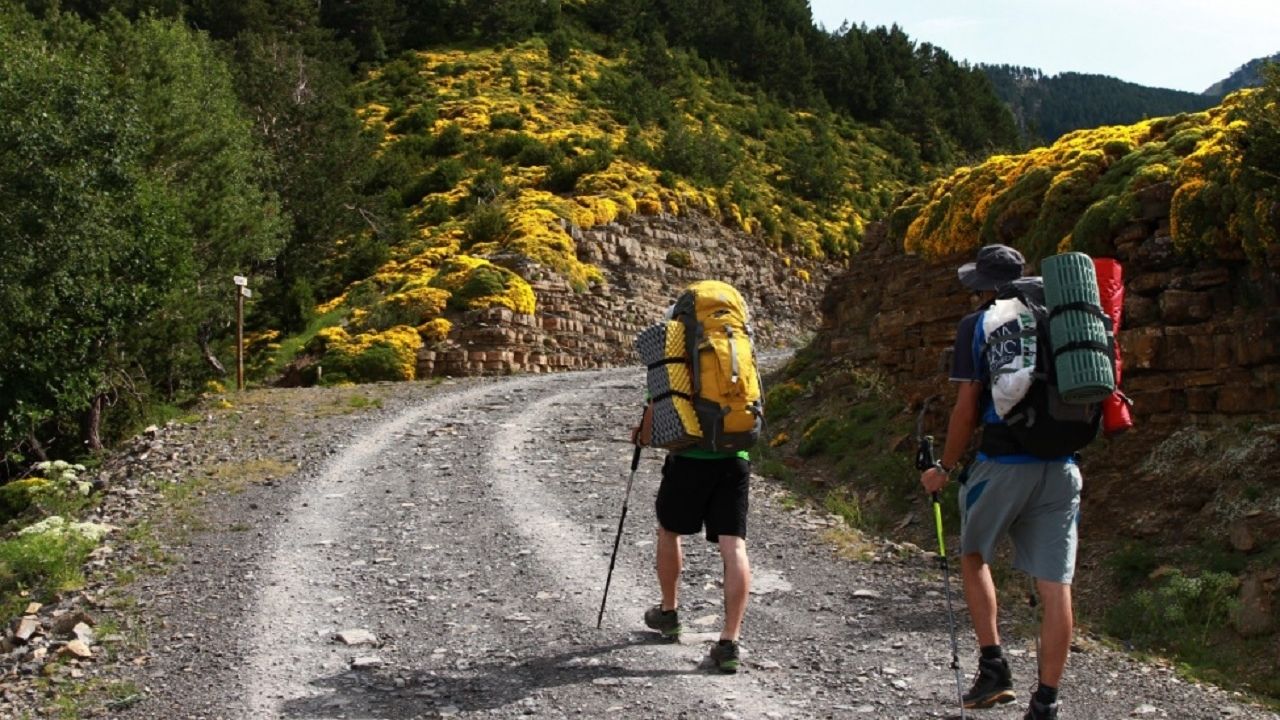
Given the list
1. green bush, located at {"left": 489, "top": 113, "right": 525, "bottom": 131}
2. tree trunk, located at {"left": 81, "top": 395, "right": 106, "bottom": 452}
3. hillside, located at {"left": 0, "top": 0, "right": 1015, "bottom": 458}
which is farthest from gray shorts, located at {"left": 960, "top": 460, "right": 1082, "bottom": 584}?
green bush, located at {"left": 489, "top": 113, "right": 525, "bottom": 131}

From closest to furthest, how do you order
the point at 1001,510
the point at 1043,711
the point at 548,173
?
the point at 1043,711
the point at 1001,510
the point at 548,173

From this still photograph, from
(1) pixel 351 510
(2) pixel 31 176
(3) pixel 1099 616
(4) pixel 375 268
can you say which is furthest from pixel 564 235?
(3) pixel 1099 616

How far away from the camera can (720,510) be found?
19.8ft

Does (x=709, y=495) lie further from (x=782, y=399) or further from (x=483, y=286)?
(x=483, y=286)

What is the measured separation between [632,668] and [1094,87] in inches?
7228

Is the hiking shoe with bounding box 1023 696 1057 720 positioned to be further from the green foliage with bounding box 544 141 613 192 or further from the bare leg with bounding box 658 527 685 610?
the green foliage with bounding box 544 141 613 192

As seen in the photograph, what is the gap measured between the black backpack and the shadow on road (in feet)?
7.56

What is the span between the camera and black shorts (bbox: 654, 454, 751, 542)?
6016 millimetres

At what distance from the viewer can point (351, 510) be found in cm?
1066

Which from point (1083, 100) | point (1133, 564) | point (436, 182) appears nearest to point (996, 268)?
point (1133, 564)

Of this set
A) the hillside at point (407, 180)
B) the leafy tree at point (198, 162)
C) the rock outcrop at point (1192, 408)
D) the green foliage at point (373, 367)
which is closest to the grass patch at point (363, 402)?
the hillside at point (407, 180)

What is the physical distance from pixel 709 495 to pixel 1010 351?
1963 millimetres

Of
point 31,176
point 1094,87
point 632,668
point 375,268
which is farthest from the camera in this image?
point 1094,87

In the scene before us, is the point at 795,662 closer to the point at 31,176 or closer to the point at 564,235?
the point at 31,176
